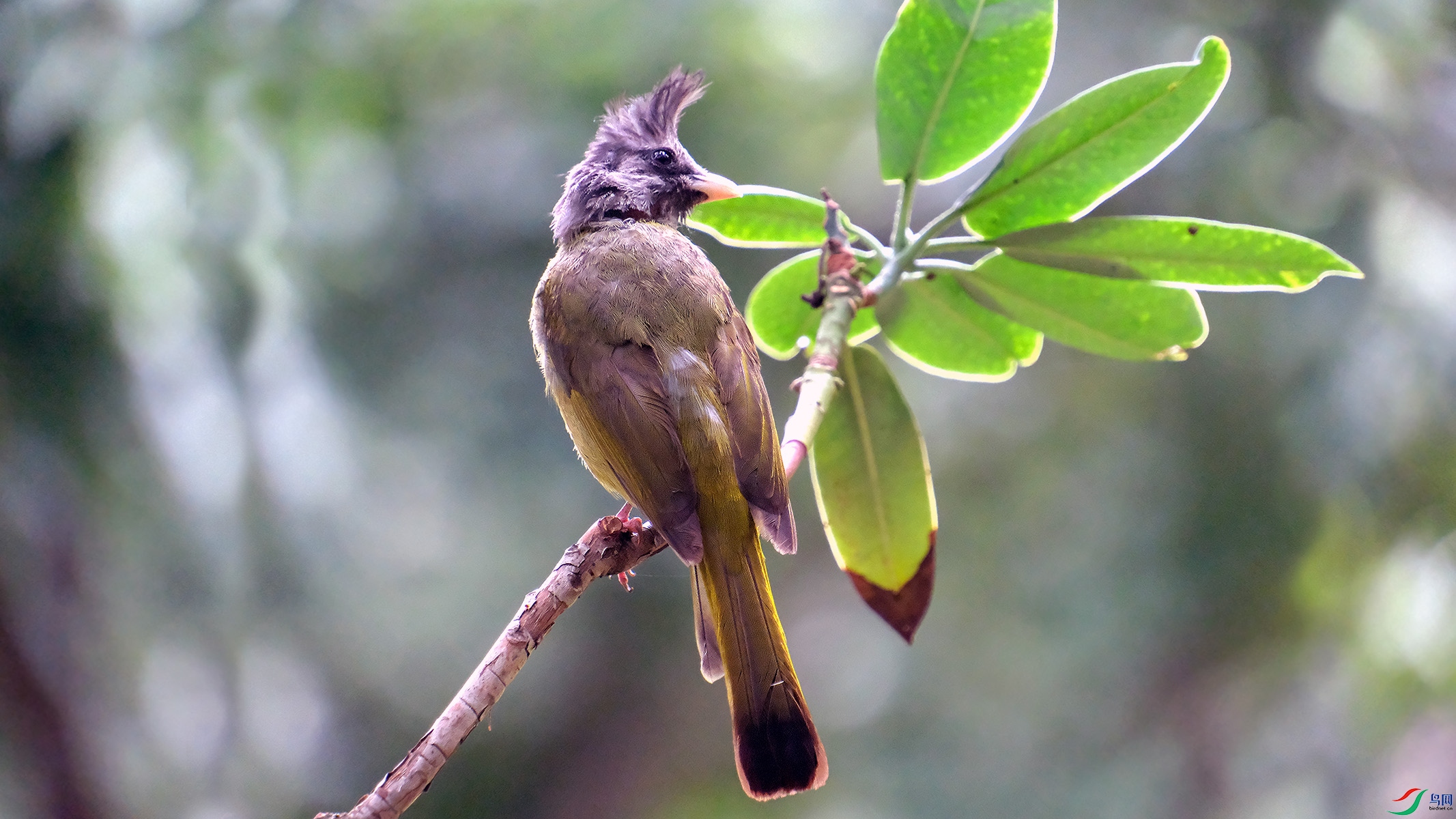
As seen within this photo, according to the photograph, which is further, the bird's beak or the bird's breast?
the bird's beak

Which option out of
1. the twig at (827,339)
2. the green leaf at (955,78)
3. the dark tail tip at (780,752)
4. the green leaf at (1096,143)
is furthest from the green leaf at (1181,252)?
the dark tail tip at (780,752)

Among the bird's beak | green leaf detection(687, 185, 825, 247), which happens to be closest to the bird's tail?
green leaf detection(687, 185, 825, 247)

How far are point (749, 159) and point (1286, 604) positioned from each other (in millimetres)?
2585

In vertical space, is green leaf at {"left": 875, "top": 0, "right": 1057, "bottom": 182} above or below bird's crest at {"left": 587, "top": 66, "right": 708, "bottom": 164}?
below

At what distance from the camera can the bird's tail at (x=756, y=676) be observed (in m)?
1.68

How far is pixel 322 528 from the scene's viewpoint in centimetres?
354

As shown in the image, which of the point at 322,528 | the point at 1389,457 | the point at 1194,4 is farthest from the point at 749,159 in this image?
the point at 1389,457

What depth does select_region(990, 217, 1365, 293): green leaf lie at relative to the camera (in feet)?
5.70

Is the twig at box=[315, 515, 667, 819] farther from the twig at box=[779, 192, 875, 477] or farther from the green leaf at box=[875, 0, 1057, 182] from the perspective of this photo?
the green leaf at box=[875, 0, 1057, 182]

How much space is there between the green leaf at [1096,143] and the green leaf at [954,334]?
25cm

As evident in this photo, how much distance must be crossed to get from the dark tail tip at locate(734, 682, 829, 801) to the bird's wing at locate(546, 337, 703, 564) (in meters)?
0.30

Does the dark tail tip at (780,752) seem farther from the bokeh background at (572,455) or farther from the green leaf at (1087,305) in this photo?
the bokeh background at (572,455)

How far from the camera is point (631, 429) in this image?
6.54ft

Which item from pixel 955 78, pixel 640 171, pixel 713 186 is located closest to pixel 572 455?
pixel 640 171
